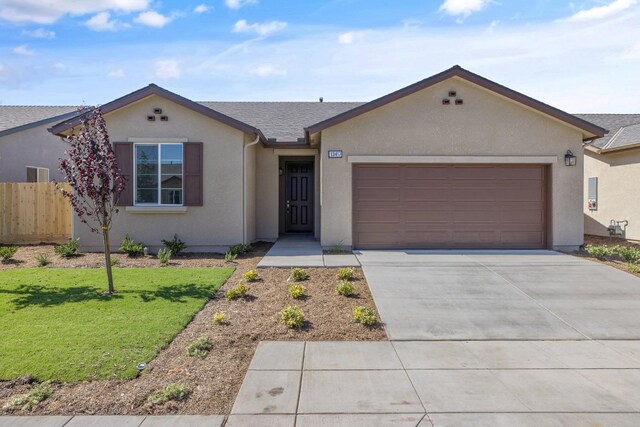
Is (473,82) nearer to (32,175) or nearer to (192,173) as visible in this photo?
(192,173)

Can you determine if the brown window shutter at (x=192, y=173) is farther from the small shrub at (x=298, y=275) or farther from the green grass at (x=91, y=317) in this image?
the small shrub at (x=298, y=275)

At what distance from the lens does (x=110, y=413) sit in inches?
138

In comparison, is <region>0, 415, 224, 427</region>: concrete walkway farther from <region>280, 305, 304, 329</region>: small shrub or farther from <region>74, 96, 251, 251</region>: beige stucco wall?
<region>74, 96, 251, 251</region>: beige stucco wall

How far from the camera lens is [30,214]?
1317 cm

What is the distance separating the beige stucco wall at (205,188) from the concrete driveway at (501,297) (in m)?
3.87

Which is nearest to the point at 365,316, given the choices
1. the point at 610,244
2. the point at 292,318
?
the point at 292,318

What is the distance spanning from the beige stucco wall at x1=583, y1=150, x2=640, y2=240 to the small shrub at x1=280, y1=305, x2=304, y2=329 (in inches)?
492

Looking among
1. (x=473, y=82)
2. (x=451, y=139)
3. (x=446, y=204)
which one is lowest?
(x=446, y=204)

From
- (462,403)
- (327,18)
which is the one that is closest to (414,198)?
(327,18)

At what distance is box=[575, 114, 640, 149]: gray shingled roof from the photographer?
543 inches

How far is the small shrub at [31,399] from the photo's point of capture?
11.7 feet

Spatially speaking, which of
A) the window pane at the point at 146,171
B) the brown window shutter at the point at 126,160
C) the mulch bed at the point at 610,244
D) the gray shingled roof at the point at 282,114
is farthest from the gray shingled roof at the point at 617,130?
the brown window shutter at the point at 126,160

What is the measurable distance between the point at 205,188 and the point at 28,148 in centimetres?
1034

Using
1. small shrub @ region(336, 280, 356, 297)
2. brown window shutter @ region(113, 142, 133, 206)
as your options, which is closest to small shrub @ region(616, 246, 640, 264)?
small shrub @ region(336, 280, 356, 297)
